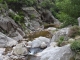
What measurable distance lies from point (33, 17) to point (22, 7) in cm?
429

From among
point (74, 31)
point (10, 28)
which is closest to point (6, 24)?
point (10, 28)

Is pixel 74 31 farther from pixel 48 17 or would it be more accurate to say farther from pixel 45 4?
pixel 45 4

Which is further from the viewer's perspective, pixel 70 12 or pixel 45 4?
pixel 45 4

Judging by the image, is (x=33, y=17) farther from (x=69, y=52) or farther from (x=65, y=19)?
(x=69, y=52)

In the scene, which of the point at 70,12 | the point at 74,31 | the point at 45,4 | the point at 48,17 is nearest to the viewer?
the point at 74,31

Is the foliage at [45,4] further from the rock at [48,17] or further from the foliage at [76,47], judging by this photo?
the foliage at [76,47]

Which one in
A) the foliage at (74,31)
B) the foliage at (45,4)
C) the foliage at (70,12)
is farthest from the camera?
the foliage at (45,4)

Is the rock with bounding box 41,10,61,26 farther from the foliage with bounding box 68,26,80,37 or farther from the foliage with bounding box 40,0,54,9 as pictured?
the foliage with bounding box 68,26,80,37

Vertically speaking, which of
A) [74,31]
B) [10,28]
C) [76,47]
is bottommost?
[76,47]

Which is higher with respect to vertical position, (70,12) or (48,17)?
(48,17)

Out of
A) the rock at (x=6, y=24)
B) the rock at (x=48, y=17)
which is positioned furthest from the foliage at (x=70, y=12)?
the rock at (x=48, y=17)

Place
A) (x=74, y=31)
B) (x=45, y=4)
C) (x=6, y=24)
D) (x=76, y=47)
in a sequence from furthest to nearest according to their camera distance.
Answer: (x=45, y=4), (x=6, y=24), (x=74, y=31), (x=76, y=47)

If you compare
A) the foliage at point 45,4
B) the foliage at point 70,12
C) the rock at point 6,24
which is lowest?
the foliage at point 70,12

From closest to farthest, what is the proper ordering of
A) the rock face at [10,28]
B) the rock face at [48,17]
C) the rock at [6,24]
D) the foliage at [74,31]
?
1. the foliage at [74,31]
2. the rock face at [10,28]
3. the rock at [6,24]
4. the rock face at [48,17]
